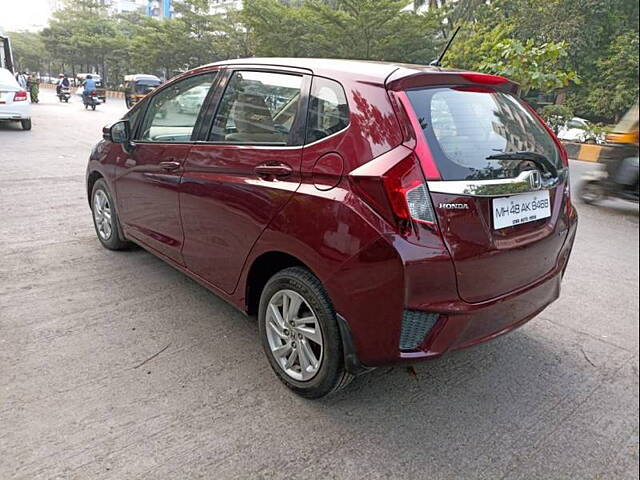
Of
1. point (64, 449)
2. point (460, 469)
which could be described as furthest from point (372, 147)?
point (64, 449)

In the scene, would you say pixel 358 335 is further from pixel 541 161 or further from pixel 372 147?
pixel 541 161

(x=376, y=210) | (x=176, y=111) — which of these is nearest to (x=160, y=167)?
(x=176, y=111)

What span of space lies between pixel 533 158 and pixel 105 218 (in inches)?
135

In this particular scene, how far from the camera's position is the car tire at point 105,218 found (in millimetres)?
3971

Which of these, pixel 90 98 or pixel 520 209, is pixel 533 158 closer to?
pixel 520 209

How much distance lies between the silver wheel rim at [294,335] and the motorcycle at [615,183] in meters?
1.51

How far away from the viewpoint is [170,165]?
9.96 ft

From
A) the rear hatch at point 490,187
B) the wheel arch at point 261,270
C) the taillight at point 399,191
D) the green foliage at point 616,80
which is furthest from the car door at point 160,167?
the green foliage at point 616,80

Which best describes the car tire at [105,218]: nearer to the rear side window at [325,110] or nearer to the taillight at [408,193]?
the rear side window at [325,110]

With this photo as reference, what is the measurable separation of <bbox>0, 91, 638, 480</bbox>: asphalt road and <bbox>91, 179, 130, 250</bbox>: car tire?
A: 0.62 m

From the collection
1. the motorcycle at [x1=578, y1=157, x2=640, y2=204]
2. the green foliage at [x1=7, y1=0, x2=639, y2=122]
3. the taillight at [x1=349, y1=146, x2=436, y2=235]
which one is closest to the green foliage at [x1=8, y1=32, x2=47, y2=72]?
the green foliage at [x1=7, y1=0, x2=639, y2=122]

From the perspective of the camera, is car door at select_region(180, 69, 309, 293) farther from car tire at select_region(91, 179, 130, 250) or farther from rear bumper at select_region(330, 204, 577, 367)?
car tire at select_region(91, 179, 130, 250)

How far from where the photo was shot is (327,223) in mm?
2016

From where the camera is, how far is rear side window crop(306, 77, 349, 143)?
83.0 inches
